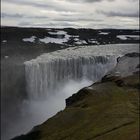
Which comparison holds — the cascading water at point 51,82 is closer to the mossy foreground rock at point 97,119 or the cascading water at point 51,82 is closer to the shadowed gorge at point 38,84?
the shadowed gorge at point 38,84

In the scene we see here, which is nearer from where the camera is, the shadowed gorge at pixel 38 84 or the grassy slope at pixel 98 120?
the grassy slope at pixel 98 120

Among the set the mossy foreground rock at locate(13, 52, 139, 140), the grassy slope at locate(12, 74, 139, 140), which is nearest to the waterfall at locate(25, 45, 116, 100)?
the mossy foreground rock at locate(13, 52, 139, 140)

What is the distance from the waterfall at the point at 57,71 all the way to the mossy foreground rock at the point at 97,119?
14620mm

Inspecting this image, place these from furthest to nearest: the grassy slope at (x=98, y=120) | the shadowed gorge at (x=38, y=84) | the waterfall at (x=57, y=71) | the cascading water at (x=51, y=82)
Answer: the waterfall at (x=57, y=71)
the shadowed gorge at (x=38, y=84)
the cascading water at (x=51, y=82)
the grassy slope at (x=98, y=120)

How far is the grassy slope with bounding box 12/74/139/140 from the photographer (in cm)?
1247

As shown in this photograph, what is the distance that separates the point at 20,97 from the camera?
107 feet

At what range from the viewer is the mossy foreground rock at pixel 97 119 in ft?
40.9

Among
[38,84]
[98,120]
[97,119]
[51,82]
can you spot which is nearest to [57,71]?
[51,82]

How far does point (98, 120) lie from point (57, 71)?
69.6 feet

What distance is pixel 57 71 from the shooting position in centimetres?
3484

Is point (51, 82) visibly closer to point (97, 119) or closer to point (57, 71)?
point (57, 71)

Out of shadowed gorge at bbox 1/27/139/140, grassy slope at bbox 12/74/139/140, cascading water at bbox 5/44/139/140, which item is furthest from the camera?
shadowed gorge at bbox 1/27/139/140

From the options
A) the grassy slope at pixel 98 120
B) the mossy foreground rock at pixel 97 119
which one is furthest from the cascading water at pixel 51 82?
the grassy slope at pixel 98 120

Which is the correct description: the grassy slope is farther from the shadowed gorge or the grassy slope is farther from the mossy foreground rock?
the shadowed gorge
